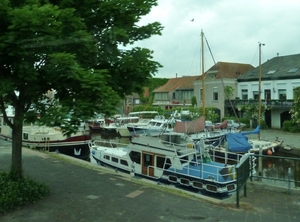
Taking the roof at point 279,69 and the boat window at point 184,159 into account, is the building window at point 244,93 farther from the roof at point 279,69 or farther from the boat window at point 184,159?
the boat window at point 184,159

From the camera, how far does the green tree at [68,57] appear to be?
19.1ft

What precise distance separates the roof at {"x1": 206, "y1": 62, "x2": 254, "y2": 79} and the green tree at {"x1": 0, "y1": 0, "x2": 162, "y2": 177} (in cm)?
3860

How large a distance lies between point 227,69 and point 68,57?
1763 inches

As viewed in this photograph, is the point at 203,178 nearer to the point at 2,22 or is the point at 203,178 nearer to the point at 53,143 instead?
the point at 2,22

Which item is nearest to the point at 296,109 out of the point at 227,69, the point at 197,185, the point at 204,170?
the point at 227,69

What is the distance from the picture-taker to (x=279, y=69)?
4122 centimetres

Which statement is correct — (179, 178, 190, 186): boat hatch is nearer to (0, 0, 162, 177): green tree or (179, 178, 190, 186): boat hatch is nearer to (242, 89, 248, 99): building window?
(0, 0, 162, 177): green tree

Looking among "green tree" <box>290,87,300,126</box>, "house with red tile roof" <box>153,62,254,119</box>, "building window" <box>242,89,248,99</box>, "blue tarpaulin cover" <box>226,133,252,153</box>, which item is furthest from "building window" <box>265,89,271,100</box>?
"blue tarpaulin cover" <box>226,133,252,153</box>

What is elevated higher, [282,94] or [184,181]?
[282,94]

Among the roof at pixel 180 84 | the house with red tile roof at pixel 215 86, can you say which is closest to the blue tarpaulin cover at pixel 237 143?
the house with red tile roof at pixel 215 86

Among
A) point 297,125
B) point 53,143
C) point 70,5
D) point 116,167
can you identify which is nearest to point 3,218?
point 70,5

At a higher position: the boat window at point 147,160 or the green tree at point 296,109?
the green tree at point 296,109

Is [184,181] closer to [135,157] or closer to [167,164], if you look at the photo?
[167,164]

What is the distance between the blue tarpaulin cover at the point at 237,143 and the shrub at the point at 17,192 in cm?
1483
